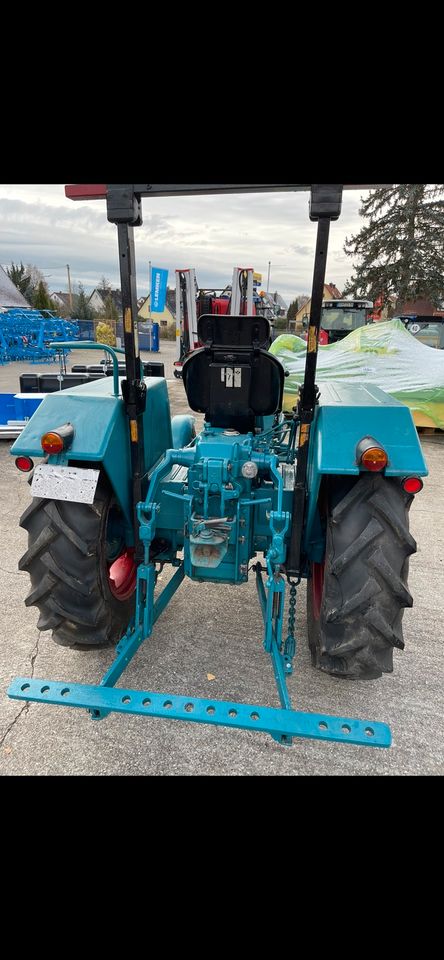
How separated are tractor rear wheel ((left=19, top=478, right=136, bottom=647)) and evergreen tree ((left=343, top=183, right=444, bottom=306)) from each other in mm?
21960

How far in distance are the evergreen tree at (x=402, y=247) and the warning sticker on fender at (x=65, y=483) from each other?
71.9 ft

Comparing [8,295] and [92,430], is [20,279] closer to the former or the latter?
[8,295]

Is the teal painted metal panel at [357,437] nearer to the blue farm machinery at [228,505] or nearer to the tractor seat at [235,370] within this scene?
the blue farm machinery at [228,505]

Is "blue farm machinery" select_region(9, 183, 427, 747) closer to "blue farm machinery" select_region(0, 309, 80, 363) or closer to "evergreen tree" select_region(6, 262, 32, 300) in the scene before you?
"blue farm machinery" select_region(0, 309, 80, 363)

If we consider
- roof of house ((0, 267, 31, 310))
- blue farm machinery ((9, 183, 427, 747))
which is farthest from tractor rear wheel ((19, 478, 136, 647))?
roof of house ((0, 267, 31, 310))

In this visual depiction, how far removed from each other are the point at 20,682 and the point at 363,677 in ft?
4.69

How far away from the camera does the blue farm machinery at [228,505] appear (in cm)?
188

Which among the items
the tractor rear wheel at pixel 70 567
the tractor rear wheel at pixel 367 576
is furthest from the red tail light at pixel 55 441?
the tractor rear wheel at pixel 367 576

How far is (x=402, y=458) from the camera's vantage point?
2.07 m

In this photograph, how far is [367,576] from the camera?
2.10 metres

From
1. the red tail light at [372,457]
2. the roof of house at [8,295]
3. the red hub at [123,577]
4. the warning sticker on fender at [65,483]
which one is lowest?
the red hub at [123,577]

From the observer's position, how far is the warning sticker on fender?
7.09 ft

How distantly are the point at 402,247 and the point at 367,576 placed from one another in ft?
73.7

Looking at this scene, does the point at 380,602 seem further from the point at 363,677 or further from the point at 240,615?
the point at 240,615
